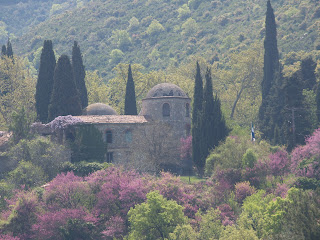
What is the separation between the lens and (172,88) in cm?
7031

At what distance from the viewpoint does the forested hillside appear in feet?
399

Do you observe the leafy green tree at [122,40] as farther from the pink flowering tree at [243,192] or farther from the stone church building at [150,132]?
the pink flowering tree at [243,192]

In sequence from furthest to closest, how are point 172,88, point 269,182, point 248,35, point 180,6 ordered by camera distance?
point 180,6 → point 248,35 → point 172,88 → point 269,182

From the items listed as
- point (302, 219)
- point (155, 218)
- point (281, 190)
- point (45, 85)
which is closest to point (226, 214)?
point (281, 190)

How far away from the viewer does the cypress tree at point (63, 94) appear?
68000 mm

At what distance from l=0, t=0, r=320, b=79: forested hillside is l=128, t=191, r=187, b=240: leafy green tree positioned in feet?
208

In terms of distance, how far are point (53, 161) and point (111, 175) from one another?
7.64m

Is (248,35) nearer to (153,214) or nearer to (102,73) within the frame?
(102,73)

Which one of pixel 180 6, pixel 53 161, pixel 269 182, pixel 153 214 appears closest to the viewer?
pixel 153 214

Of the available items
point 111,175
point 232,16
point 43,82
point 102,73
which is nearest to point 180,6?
point 232,16

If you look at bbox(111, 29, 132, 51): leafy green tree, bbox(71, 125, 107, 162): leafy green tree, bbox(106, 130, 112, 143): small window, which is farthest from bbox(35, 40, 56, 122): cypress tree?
bbox(111, 29, 132, 51): leafy green tree

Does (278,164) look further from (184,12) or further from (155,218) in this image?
(184,12)

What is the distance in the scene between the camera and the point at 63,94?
223ft

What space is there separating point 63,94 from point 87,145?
682 cm
